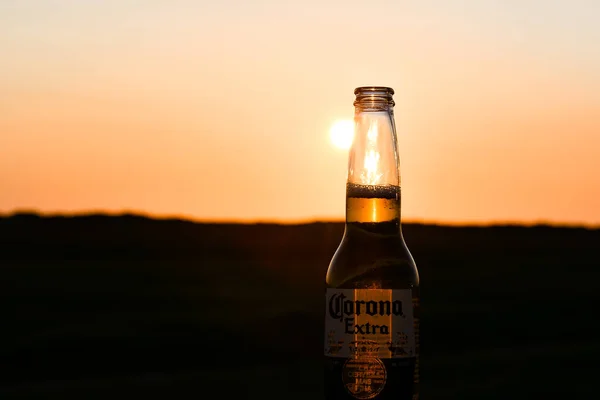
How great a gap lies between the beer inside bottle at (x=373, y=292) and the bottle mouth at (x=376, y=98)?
0.06 metres

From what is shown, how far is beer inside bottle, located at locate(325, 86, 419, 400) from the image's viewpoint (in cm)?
262

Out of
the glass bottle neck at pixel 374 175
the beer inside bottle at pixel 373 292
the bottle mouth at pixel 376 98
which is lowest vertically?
the beer inside bottle at pixel 373 292

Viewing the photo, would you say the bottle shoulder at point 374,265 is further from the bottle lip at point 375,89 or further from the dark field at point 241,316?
the dark field at point 241,316

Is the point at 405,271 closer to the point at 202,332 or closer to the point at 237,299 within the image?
the point at 202,332

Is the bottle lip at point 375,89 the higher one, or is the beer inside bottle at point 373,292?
the bottle lip at point 375,89

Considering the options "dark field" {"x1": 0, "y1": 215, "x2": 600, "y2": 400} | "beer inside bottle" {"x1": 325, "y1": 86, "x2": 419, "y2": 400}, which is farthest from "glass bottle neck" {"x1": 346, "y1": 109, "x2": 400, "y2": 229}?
"dark field" {"x1": 0, "y1": 215, "x2": 600, "y2": 400}

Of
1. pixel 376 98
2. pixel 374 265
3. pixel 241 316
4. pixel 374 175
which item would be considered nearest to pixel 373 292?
pixel 374 265

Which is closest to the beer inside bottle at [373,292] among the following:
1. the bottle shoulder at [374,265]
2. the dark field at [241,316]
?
the bottle shoulder at [374,265]

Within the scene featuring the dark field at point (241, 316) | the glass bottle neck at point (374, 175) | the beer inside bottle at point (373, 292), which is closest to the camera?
the beer inside bottle at point (373, 292)

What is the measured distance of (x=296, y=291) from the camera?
75.8 ft

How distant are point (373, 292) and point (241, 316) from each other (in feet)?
55.3

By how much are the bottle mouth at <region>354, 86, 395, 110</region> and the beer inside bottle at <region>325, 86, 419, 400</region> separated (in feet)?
0.20

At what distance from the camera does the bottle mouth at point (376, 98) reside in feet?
9.49

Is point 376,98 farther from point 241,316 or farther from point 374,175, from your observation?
point 241,316
